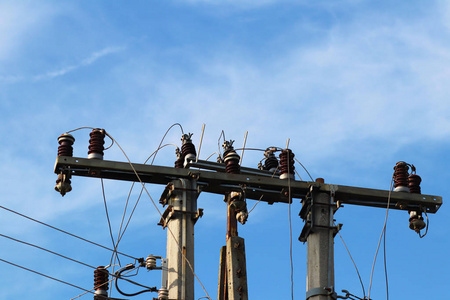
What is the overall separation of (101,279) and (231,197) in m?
2.42

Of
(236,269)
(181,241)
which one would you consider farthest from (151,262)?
(236,269)

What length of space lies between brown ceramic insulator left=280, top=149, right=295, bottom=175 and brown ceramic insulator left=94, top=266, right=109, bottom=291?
324cm

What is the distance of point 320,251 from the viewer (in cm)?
1528

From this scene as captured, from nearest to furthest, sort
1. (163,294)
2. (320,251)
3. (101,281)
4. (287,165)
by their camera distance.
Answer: (163,294) < (320,251) < (101,281) < (287,165)

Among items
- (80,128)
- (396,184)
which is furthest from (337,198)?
(80,128)

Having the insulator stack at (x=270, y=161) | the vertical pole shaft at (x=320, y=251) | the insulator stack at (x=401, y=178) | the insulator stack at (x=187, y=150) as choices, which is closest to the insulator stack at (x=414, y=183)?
the insulator stack at (x=401, y=178)

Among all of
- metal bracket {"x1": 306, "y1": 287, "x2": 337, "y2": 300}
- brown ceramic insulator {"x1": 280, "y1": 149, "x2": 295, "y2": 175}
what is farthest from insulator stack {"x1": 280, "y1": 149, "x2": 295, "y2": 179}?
metal bracket {"x1": 306, "y1": 287, "x2": 337, "y2": 300}

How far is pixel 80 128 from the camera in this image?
15.7 m

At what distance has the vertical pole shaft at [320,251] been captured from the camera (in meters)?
15.0

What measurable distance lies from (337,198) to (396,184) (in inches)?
43.0

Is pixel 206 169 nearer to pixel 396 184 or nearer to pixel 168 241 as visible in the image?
pixel 168 241

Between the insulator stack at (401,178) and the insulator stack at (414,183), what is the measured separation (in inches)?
2.8

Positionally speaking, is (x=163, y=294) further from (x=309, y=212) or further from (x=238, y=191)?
(x=309, y=212)

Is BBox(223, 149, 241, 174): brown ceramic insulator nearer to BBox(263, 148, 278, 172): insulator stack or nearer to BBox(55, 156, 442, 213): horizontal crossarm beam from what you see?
BBox(55, 156, 442, 213): horizontal crossarm beam
